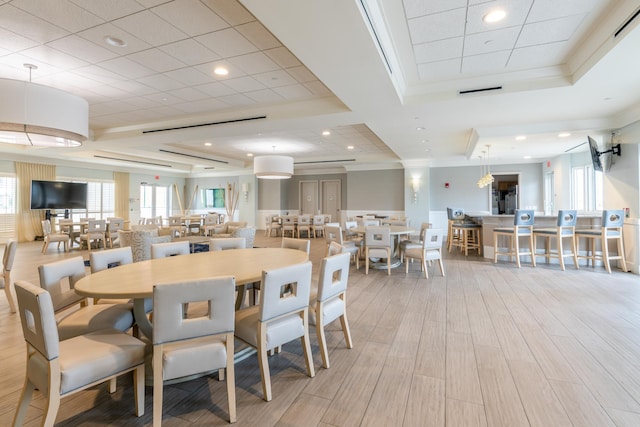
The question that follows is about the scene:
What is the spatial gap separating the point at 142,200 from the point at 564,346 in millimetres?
15369

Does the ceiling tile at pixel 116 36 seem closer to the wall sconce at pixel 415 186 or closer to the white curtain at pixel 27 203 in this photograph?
the wall sconce at pixel 415 186

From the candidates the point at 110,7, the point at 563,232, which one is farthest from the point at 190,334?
the point at 563,232

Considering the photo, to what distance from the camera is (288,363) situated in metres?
2.47

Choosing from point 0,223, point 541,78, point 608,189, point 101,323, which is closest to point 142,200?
point 0,223

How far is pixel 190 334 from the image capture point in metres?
1.71

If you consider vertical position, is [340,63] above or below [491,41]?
below

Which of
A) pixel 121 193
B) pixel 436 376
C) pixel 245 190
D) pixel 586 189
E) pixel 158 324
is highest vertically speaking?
pixel 245 190

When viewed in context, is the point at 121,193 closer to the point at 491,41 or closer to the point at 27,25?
the point at 27,25

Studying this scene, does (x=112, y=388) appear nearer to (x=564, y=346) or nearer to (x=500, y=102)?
(x=564, y=346)

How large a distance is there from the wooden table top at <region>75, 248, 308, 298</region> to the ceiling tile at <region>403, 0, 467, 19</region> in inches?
98.3

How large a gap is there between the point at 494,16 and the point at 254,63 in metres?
2.65

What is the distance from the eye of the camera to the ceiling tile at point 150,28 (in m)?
2.85

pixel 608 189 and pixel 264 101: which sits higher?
pixel 264 101

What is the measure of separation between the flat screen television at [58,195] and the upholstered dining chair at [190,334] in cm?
1209
